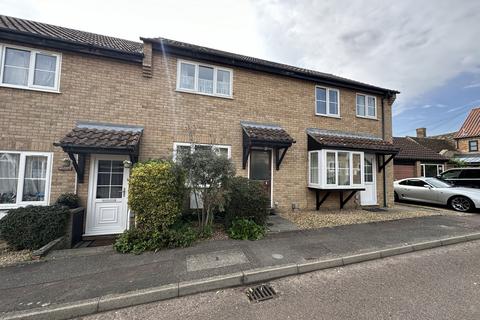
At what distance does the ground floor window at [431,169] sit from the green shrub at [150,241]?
62.7ft

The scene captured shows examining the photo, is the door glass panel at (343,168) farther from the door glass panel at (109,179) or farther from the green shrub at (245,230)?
the door glass panel at (109,179)

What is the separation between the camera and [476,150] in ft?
A: 76.9

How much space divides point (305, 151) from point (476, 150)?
93.4 ft

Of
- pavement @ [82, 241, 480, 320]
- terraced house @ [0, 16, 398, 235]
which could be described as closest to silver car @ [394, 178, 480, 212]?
terraced house @ [0, 16, 398, 235]

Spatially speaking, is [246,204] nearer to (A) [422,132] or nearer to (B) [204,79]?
(B) [204,79]

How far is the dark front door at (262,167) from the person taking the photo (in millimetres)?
8074

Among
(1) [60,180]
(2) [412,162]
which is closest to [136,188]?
(1) [60,180]

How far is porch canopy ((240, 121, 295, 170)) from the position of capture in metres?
7.30

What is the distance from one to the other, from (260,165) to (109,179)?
5271 millimetres

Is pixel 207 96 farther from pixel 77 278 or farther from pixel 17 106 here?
pixel 77 278

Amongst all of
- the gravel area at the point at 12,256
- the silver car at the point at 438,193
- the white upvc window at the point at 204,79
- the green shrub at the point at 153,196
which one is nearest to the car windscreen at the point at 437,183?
the silver car at the point at 438,193

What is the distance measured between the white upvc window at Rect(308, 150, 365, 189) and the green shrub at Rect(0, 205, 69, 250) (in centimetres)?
846

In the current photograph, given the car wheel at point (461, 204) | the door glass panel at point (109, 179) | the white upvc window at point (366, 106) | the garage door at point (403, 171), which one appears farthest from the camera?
the garage door at point (403, 171)

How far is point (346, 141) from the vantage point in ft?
29.0
